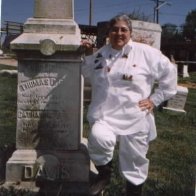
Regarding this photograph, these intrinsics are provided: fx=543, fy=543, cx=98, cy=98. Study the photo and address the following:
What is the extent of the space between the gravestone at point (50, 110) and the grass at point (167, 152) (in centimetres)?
48

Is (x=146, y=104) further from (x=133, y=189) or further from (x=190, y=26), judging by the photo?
(x=190, y=26)

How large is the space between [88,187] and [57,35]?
58.6 inches

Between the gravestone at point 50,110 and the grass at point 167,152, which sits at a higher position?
the gravestone at point 50,110

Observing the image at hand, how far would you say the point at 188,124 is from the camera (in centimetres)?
951

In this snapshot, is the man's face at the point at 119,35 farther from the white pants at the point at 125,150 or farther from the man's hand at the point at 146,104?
the white pants at the point at 125,150

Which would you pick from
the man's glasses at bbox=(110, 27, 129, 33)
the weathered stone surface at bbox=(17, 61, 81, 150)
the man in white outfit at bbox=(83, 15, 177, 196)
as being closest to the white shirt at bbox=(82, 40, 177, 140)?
A: the man in white outfit at bbox=(83, 15, 177, 196)

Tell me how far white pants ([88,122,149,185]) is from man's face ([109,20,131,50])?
2.25 feet

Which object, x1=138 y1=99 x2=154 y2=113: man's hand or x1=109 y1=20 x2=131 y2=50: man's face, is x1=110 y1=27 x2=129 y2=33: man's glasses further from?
x1=138 y1=99 x2=154 y2=113: man's hand

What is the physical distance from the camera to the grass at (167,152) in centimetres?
525

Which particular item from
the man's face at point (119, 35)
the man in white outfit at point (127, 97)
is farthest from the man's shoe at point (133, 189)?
the man's face at point (119, 35)

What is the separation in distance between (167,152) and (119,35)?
9.21 ft

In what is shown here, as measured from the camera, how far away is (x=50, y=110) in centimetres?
525

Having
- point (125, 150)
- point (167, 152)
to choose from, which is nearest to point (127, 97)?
point (125, 150)

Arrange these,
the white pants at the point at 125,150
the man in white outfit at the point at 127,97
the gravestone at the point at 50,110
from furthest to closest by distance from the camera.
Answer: the gravestone at the point at 50,110 → the man in white outfit at the point at 127,97 → the white pants at the point at 125,150
